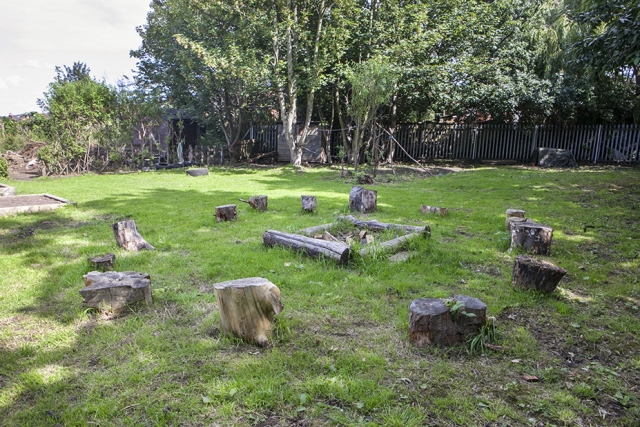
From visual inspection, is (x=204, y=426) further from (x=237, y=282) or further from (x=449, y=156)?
(x=449, y=156)

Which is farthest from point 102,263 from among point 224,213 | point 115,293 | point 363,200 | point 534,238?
point 534,238

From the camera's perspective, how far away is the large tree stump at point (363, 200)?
23.2 ft

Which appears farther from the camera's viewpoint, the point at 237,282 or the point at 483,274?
the point at 483,274

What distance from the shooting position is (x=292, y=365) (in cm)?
261

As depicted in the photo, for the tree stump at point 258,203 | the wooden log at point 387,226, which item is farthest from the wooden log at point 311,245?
the tree stump at point 258,203

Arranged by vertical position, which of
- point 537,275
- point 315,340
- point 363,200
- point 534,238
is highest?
point 363,200

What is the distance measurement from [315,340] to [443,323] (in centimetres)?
92

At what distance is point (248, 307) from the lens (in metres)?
2.82

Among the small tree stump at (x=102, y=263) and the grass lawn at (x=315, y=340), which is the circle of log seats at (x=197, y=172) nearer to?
the grass lawn at (x=315, y=340)

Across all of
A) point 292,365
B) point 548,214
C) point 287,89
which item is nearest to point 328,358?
point 292,365

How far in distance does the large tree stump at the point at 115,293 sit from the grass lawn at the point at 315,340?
0.10m

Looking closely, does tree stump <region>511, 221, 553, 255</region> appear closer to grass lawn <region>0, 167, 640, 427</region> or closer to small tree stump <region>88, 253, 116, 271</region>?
grass lawn <region>0, 167, 640, 427</region>

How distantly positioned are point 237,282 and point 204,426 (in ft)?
3.35

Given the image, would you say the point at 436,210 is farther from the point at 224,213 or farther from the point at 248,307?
the point at 248,307
